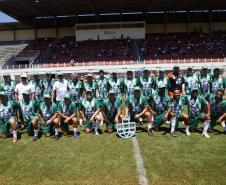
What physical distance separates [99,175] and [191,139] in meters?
3.30

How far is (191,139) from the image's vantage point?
29.2ft

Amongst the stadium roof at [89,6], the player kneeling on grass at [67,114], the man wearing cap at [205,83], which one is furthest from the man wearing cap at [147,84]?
the stadium roof at [89,6]

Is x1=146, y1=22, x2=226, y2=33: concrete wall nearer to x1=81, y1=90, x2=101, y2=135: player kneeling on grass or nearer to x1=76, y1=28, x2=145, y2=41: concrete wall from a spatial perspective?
x1=76, y1=28, x2=145, y2=41: concrete wall

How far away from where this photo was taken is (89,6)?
3506 cm

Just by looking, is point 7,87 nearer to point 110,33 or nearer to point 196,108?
point 196,108

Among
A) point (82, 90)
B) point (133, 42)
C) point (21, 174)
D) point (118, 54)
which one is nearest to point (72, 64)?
point (118, 54)

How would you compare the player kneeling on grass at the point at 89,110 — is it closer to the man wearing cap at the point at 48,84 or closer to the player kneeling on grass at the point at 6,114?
the player kneeling on grass at the point at 6,114

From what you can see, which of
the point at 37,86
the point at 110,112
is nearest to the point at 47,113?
the point at 110,112

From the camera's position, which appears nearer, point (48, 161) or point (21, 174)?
point (21, 174)

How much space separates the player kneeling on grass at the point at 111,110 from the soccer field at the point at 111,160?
0.44 m

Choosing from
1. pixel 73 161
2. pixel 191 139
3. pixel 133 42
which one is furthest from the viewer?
pixel 133 42

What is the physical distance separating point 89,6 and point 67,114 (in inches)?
1062

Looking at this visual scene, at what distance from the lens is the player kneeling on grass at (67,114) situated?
9594mm

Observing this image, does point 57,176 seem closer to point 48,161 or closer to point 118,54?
point 48,161
